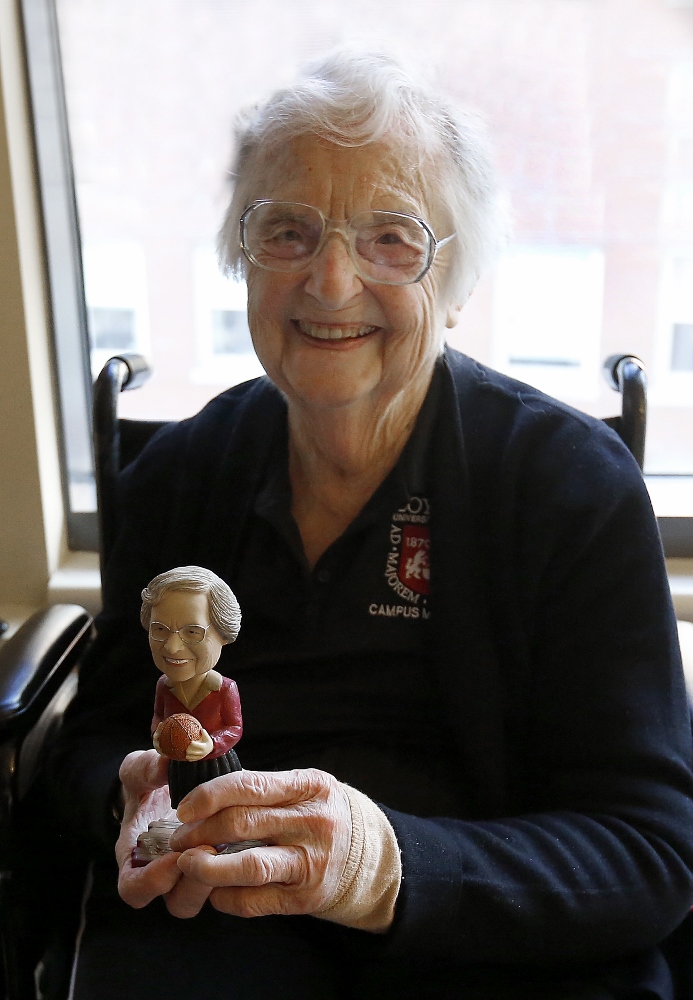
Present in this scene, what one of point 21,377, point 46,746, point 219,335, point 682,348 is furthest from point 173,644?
point 682,348

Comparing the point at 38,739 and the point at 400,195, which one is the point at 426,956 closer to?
the point at 38,739

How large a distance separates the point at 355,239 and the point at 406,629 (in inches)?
20.0


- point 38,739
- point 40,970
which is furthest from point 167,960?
point 38,739

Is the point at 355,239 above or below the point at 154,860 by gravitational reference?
above

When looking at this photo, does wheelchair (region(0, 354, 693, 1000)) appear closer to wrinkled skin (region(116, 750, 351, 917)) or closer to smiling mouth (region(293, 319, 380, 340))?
wrinkled skin (region(116, 750, 351, 917))

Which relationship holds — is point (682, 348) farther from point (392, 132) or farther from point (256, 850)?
point (256, 850)

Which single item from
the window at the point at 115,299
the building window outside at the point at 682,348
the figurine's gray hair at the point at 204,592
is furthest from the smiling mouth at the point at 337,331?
the building window outside at the point at 682,348

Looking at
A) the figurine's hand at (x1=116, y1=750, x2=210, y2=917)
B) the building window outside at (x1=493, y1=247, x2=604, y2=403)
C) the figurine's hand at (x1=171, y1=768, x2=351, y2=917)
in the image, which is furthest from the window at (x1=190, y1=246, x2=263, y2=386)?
the figurine's hand at (x1=171, y1=768, x2=351, y2=917)

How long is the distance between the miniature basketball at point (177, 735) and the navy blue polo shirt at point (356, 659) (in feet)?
1.32

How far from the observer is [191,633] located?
0.75 metres

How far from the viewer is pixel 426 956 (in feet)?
3.09

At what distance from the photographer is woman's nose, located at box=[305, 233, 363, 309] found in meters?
1.07

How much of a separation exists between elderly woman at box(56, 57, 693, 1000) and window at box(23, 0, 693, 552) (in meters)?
0.56

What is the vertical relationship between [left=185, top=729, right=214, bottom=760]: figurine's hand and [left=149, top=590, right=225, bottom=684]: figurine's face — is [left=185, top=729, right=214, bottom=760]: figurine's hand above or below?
below
